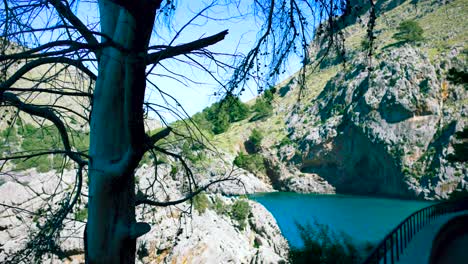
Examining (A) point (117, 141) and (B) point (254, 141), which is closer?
(A) point (117, 141)

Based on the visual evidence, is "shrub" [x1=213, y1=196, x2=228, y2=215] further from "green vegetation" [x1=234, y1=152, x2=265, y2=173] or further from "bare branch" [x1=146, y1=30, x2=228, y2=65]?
"bare branch" [x1=146, y1=30, x2=228, y2=65]

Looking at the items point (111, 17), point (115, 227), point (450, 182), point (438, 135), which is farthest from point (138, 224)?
point (438, 135)

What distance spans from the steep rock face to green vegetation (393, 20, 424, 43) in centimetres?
513

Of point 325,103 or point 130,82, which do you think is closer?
point 130,82

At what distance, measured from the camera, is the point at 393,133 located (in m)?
55.1

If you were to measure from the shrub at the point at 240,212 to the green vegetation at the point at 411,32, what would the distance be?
5375 cm

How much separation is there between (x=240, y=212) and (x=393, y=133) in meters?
41.2

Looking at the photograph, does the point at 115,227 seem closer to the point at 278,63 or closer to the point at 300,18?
the point at 278,63

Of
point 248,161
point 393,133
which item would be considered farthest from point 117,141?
point 393,133

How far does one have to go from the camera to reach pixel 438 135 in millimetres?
49250

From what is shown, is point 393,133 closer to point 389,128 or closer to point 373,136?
point 389,128

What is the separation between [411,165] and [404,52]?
16998mm

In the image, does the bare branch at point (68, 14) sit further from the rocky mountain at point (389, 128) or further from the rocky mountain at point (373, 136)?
the rocky mountain at point (389, 128)

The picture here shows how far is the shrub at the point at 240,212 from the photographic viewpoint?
20.3 meters
